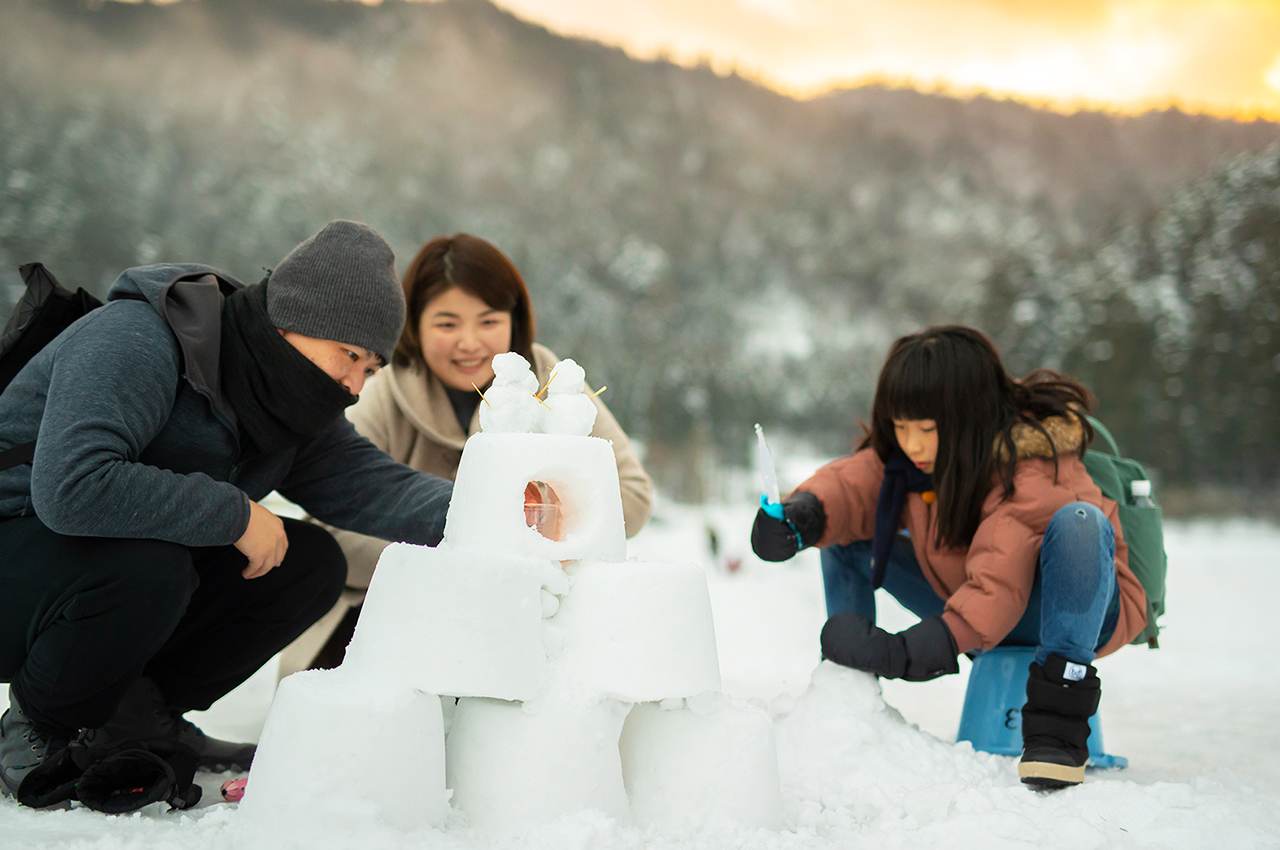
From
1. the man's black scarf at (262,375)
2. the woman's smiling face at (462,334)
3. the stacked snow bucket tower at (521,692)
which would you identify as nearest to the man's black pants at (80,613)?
the man's black scarf at (262,375)

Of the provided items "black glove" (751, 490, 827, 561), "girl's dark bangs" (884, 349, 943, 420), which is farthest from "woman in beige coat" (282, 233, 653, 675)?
"girl's dark bangs" (884, 349, 943, 420)

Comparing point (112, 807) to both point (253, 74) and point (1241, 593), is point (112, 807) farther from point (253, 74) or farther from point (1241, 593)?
point (253, 74)

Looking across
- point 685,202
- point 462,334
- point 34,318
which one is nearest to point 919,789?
point 462,334

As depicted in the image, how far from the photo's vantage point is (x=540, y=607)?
4.09ft

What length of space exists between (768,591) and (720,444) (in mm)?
8072

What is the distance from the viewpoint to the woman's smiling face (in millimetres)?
2215

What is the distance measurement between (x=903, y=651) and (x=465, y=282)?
1401 mm

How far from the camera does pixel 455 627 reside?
1.17 meters

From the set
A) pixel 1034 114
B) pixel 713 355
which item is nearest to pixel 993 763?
pixel 713 355

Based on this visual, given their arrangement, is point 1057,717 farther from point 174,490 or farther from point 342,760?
point 174,490

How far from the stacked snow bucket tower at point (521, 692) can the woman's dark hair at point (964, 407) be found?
0.82 m

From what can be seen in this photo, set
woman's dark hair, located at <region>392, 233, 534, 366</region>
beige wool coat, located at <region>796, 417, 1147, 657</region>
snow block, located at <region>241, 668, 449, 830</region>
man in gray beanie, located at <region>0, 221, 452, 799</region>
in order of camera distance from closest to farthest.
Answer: snow block, located at <region>241, 668, 449, 830</region>
man in gray beanie, located at <region>0, 221, 452, 799</region>
beige wool coat, located at <region>796, 417, 1147, 657</region>
woman's dark hair, located at <region>392, 233, 534, 366</region>

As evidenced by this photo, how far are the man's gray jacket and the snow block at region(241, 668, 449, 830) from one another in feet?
1.31

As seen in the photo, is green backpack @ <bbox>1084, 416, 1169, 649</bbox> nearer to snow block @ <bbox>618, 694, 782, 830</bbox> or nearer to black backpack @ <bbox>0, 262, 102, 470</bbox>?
snow block @ <bbox>618, 694, 782, 830</bbox>
